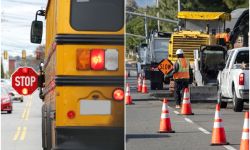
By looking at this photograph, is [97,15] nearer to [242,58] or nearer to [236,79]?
[236,79]

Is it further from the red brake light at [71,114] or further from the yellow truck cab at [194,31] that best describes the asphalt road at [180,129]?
the yellow truck cab at [194,31]

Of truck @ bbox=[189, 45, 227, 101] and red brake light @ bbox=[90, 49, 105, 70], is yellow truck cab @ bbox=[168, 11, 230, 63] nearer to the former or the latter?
truck @ bbox=[189, 45, 227, 101]

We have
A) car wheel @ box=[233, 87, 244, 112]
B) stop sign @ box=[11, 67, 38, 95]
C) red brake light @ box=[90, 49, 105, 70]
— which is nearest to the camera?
red brake light @ box=[90, 49, 105, 70]

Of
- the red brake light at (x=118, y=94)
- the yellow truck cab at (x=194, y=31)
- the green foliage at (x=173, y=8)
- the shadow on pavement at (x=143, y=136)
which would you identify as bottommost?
the shadow on pavement at (x=143, y=136)

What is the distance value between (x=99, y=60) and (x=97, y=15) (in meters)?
0.55

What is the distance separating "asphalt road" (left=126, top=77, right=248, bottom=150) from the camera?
13.9 metres

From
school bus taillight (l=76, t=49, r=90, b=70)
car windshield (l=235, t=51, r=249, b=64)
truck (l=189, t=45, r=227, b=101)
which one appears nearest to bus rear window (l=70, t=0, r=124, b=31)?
school bus taillight (l=76, t=49, r=90, b=70)

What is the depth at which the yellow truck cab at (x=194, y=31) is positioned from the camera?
3250cm

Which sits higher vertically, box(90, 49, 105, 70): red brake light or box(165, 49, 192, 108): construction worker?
box(90, 49, 105, 70): red brake light

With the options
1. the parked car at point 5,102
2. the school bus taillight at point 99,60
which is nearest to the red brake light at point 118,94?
the school bus taillight at point 99,60

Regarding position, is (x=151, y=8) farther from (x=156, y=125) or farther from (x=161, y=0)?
(x=156, y=125)

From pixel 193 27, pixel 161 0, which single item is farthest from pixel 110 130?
pixel 161 0

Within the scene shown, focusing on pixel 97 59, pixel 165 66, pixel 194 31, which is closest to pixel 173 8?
pixel 194 31

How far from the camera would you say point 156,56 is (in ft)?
133
